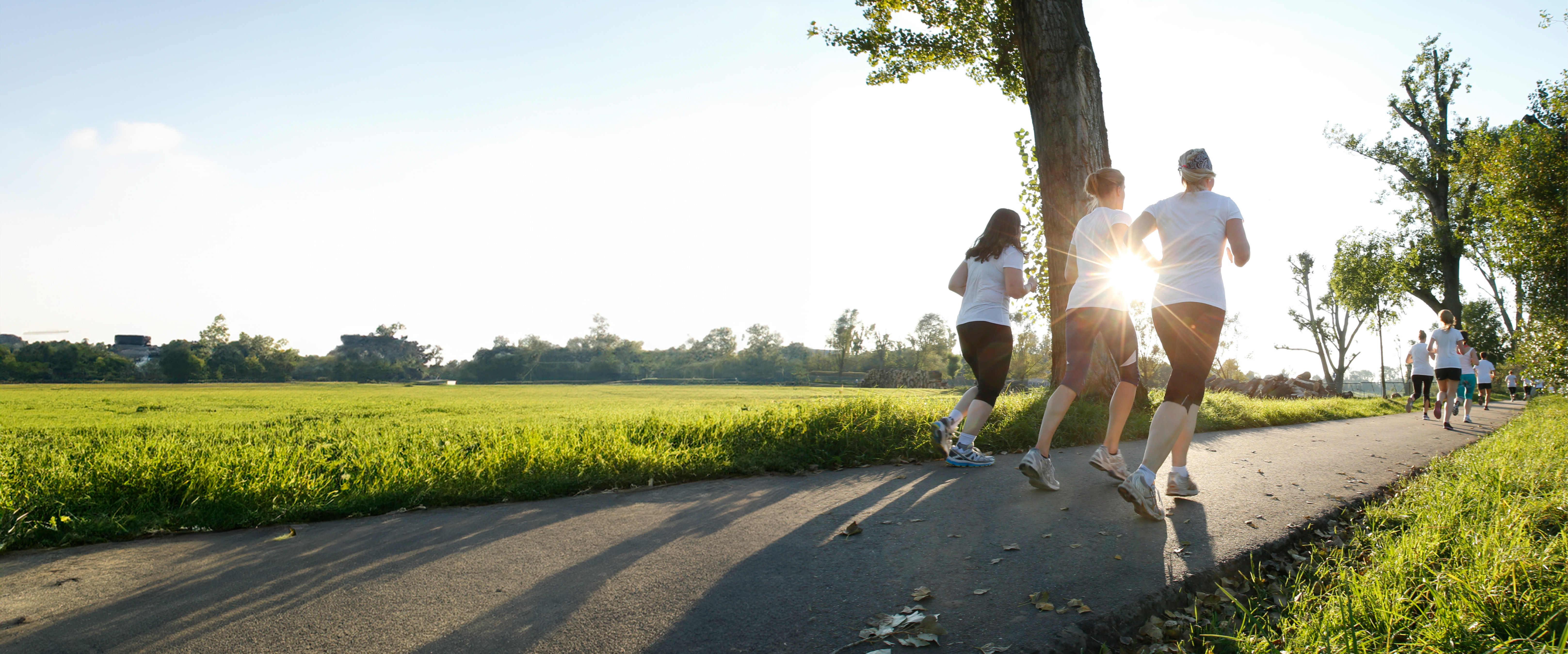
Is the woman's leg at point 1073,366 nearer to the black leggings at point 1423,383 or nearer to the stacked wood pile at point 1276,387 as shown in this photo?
the black leggings at point 1423,383

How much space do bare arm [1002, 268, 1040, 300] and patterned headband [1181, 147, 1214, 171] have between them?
1231mm

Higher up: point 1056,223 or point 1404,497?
point 1056,223

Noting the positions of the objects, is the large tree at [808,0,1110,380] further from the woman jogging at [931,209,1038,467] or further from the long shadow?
the long shadow

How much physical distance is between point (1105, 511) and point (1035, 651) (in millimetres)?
1940

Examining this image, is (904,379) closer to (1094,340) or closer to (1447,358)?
(1447,358)

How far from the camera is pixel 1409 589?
218cm

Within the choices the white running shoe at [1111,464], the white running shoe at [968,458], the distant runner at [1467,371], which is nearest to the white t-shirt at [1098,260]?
the white running shoe at [1111,464]

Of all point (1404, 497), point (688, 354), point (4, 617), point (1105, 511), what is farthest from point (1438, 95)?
point (688, 354)

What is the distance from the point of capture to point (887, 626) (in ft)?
6.63

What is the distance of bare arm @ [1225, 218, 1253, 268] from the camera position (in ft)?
11.9

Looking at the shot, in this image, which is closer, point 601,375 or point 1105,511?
point 1105,511

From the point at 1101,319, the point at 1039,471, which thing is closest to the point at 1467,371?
the point at 1101,319

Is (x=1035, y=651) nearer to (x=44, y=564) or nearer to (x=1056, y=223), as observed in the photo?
(x=44, y=564)

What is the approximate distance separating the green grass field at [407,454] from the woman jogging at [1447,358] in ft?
6.07
